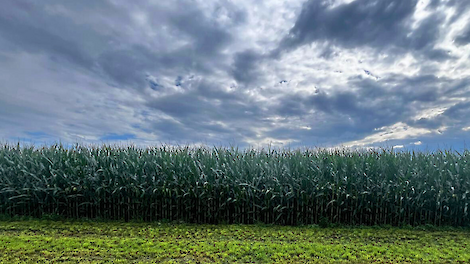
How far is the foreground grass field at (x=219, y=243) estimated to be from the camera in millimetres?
3844

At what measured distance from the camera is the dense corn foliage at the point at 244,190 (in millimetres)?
5789

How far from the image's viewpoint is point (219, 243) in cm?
432

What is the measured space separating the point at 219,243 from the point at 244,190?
5.14 ft

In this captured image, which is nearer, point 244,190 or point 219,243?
point 219,243

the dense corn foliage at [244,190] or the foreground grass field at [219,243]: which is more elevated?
the dense corn foliage at [244,190]

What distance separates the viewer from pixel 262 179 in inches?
234

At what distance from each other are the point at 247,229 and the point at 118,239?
217 cm

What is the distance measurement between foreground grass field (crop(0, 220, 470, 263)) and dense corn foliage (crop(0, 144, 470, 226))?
14.6 inches

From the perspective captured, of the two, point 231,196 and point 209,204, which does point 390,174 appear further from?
point 209,204

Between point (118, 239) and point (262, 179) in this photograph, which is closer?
point (118, 239)

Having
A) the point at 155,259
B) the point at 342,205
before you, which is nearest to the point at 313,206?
the point at 342,205

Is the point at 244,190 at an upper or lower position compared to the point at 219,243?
upper

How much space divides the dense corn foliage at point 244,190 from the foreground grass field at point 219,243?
0.37 metres

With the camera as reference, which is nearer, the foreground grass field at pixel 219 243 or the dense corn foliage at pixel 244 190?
the foreground grass field at pixel 219 243
